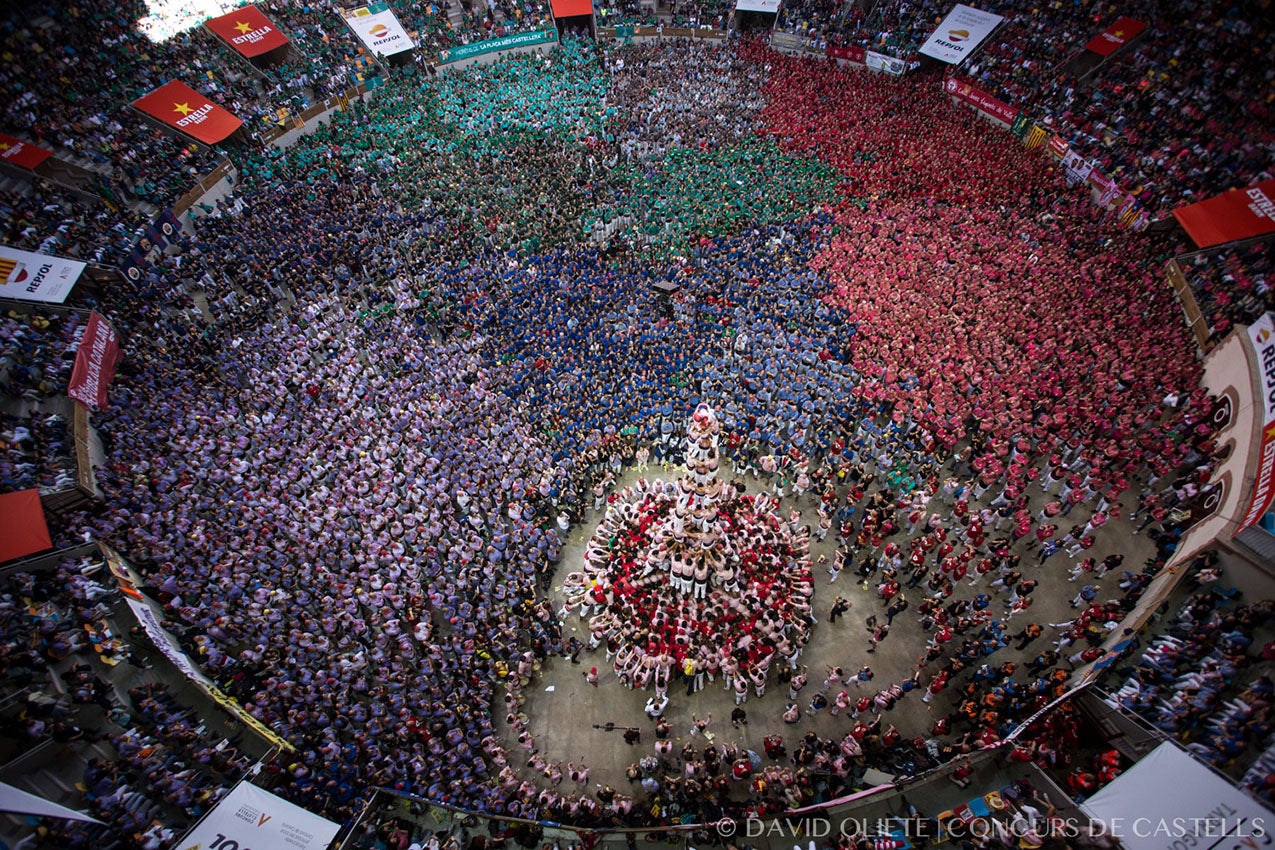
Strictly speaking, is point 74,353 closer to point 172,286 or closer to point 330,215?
point 172,286

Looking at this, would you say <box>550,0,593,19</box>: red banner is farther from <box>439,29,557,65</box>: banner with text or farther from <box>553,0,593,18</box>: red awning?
<box>439,29,557,65</box>: banner with text

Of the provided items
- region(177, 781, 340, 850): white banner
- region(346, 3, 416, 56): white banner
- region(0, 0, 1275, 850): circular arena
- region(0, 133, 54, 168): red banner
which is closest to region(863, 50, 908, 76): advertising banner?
region(0, 0, 1275, 850): circular arena

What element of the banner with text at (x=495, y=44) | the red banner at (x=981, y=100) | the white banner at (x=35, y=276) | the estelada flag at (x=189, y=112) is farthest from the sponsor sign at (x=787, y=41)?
the white banner at (x=35, y=276)

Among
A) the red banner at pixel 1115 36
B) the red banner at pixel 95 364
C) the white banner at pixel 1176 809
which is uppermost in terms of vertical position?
the red banner at pixel 1115 36

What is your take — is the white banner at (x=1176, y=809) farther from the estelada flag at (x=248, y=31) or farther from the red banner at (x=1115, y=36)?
the estelada flag at (x=248, y=31)

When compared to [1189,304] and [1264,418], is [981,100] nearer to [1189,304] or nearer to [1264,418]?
[1189,304]

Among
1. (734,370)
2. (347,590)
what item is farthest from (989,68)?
(347,590)

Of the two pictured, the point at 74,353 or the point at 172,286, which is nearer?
the point at 74,353

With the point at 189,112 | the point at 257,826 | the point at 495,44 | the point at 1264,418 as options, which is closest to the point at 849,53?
the point at 495,44
